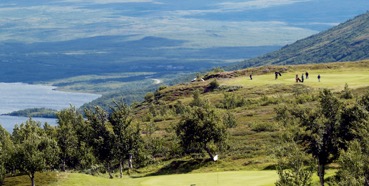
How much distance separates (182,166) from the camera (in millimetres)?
95688

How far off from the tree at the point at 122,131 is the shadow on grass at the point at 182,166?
505 cm

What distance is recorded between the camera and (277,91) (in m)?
165

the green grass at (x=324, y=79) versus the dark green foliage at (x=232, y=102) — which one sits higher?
the green grass at (x=324, y=79)

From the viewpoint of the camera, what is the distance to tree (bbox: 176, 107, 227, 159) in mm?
98562

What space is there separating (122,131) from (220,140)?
14293mm

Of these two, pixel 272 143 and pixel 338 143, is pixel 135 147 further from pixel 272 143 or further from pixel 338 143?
pixel 338 143

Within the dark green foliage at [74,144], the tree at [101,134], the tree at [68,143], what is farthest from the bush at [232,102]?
the tree at [101,134]

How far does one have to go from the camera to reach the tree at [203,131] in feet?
323

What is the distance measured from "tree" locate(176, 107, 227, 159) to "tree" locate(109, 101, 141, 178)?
798 centimetres

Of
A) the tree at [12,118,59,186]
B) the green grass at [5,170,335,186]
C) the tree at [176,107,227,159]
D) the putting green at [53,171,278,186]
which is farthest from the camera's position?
the tree at [176,107,227,159]

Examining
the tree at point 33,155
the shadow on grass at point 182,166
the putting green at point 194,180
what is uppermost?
the tree at point 33,155

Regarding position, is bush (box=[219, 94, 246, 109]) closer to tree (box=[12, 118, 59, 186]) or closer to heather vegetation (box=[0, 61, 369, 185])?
heather vegetation (box=[0, 61, 369, 185])

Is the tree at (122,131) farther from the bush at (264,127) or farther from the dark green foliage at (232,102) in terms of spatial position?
the dark green foliage at (232,102)

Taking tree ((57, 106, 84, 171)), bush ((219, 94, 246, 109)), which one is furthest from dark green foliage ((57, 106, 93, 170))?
bush ((219, 94, 246, 109))
